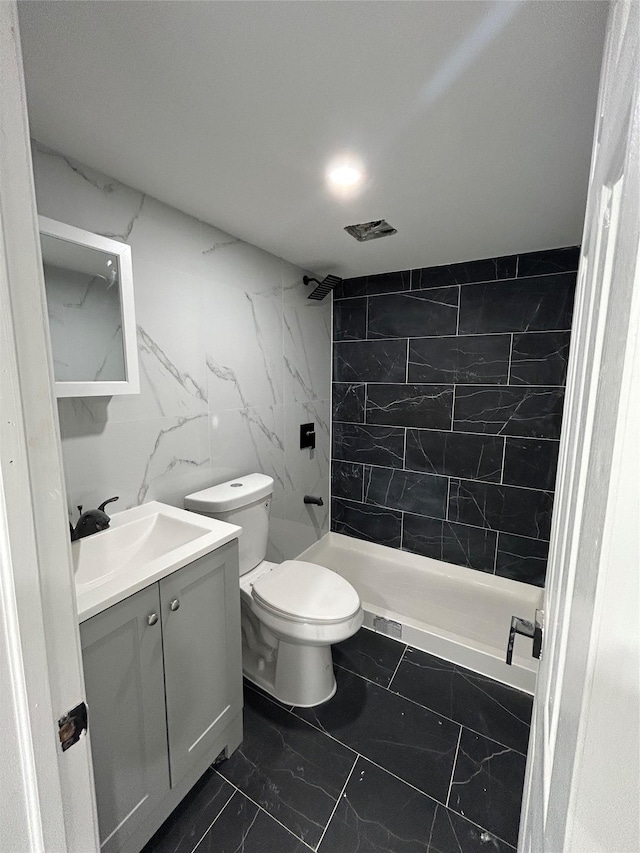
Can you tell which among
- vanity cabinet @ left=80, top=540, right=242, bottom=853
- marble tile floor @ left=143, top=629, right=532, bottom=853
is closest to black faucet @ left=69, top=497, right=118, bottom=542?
vanity cabinet @ left=80, top=540, right=242, bottom=853

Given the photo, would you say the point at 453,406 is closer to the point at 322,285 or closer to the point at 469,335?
the point at 469,335

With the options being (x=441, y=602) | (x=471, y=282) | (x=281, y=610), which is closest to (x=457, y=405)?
(x=471, y=282)

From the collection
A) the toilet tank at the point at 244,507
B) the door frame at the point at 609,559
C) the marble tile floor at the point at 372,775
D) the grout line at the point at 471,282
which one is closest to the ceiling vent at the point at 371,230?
the grout line at the point at 471,282

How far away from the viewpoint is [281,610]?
1.47m

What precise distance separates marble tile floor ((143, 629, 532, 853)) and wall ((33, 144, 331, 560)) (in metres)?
0.92

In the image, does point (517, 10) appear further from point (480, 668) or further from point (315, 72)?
point (480, 668)

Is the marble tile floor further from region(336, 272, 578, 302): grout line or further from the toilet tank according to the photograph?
region(336, 272, 578, 302): grout line

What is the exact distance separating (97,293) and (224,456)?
920 millimetres

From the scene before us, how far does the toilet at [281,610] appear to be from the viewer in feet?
4.81

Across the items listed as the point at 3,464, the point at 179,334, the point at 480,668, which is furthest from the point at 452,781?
the point at 179,334

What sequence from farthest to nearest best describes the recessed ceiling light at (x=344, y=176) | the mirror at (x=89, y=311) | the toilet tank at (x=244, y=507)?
the toilet tank at (x=244, y=507)
the recessed ceiling light at (x=344, y=176)
the mirror at (x=89, y=311)

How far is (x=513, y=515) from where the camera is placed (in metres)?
2.24

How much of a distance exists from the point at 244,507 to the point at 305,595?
48 cm

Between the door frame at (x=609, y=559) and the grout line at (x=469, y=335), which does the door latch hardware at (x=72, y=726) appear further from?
the grout line at (x=469, y=335)
